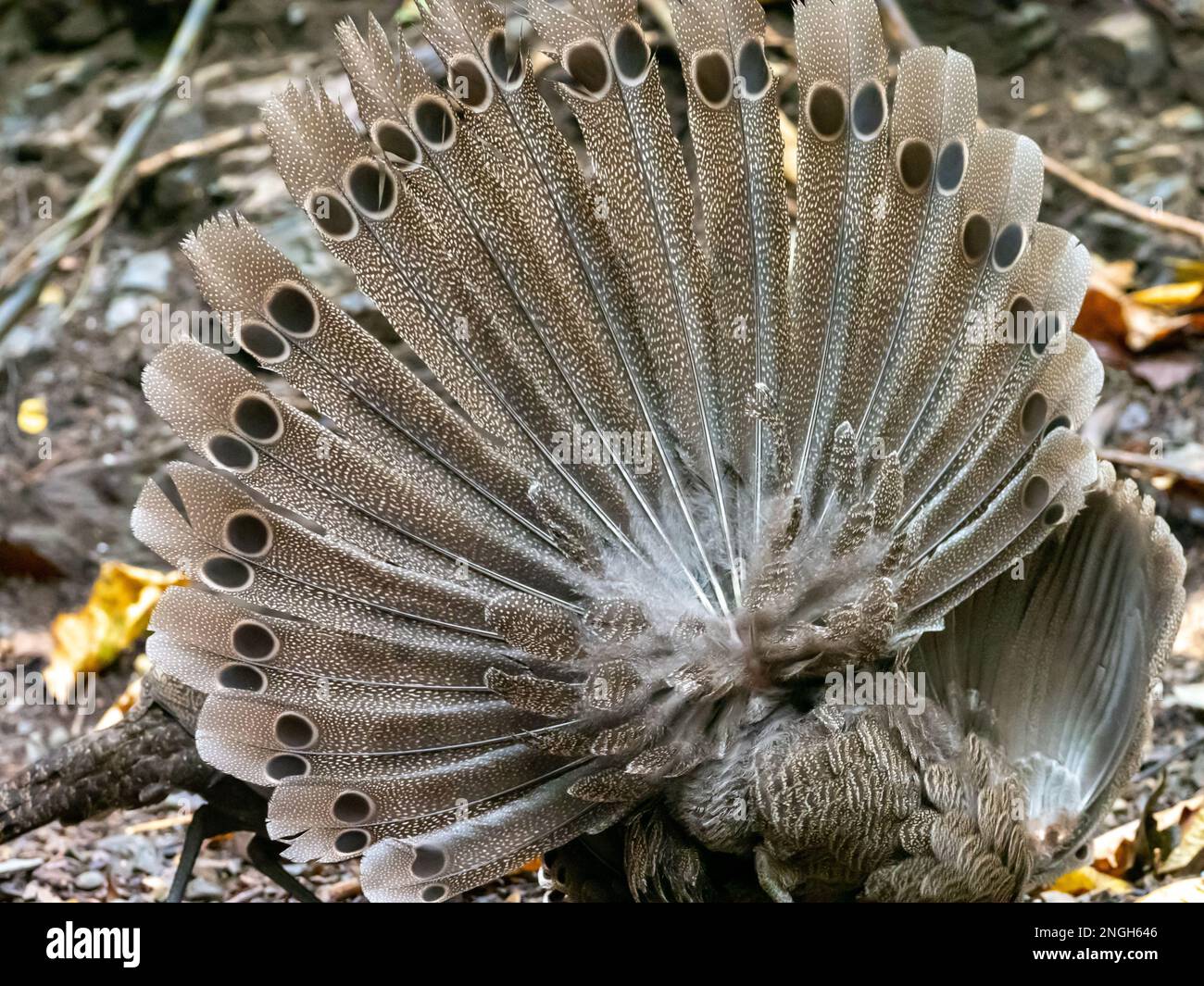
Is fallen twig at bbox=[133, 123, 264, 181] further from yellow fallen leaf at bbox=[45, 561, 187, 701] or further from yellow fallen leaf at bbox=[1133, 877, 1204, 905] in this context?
yellow fallen leaf at bbox=[1133, 877, 1204, 905]

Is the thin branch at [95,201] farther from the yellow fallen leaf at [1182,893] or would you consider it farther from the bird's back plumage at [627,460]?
the yellow fallen leaf at [1182,893]

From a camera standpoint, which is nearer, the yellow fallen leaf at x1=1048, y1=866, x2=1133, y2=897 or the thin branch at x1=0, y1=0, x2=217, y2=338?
the yellow fallen leaf at x1=1048, y1=866, x2=1133, y2=897

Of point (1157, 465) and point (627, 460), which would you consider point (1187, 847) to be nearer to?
point (1157, 465)

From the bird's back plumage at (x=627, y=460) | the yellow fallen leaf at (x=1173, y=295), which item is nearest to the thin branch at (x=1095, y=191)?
the yellow fallen leaf at (x=1173, y=295)

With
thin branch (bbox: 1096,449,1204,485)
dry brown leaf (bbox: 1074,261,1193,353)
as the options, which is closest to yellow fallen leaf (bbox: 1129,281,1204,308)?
dry brown leaf (bbox: 1074,261,1193,353)

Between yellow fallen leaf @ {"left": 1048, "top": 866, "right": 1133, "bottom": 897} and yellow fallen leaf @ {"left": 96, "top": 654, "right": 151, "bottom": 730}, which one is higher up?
yellow fallen leaf @ {"left": 96, "top": 654, "right": 151, "bottom": 730}

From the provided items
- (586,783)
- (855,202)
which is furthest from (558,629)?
(855,202)

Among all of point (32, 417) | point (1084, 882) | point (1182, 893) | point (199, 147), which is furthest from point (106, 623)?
point (1182, 893)
